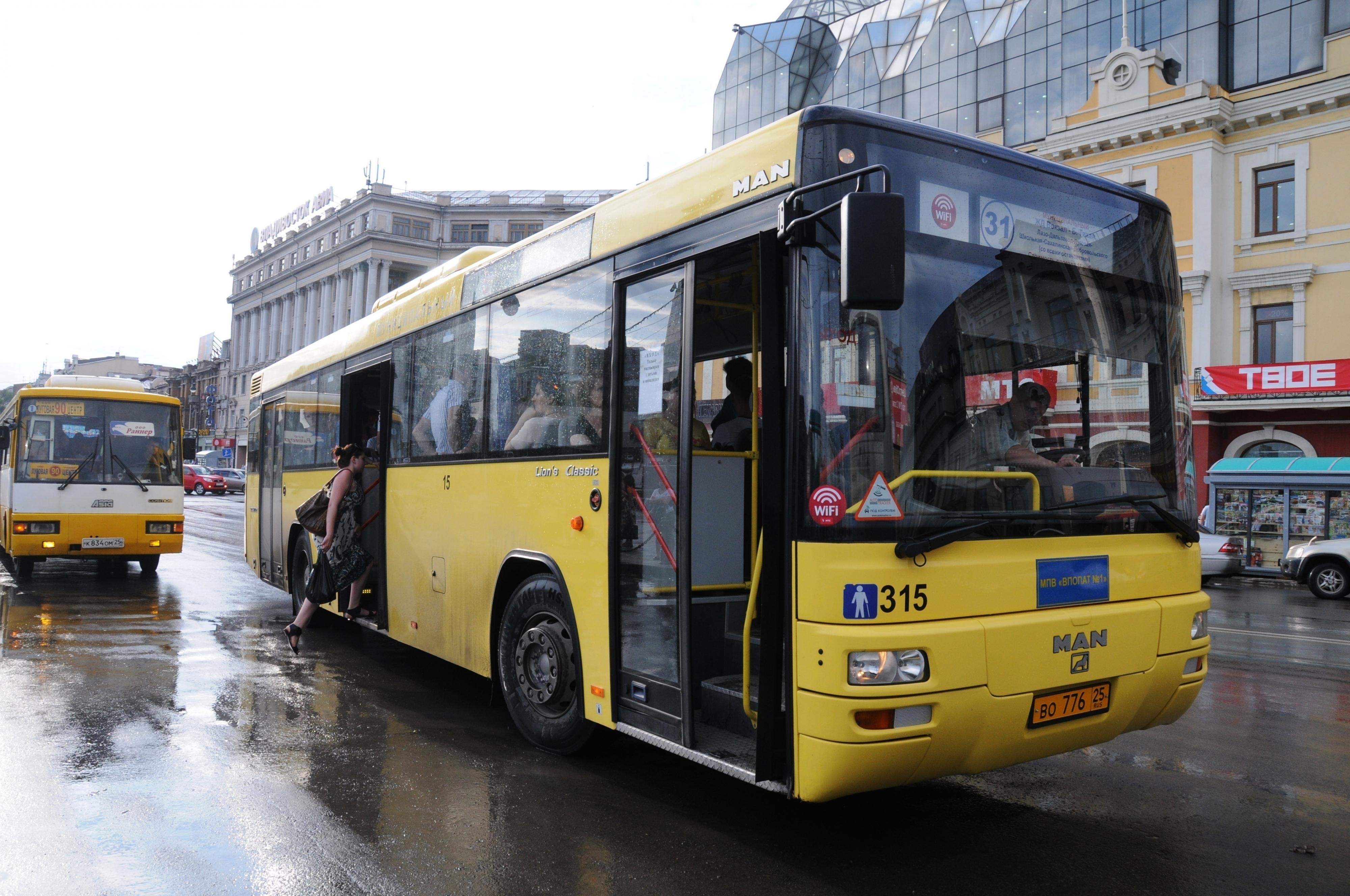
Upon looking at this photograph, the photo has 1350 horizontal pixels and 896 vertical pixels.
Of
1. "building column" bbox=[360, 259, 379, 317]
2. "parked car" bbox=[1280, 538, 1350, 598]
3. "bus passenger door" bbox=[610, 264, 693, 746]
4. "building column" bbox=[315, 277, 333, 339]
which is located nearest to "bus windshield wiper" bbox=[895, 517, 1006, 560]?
"bus passenger door" bbox=[610, 264, 693, 746]

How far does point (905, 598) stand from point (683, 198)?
228 cm

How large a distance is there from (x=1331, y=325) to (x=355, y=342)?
2654 centimetres

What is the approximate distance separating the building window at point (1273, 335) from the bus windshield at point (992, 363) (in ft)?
86.5

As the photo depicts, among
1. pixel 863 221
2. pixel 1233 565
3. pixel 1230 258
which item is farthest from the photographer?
Result: pixel 1230 258

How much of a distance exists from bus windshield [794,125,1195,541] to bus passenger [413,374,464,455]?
12.4ft

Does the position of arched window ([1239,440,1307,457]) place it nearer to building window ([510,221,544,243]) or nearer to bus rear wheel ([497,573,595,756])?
bus rear wheel ([497,573,595,756])

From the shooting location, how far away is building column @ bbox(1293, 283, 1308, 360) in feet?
88.8

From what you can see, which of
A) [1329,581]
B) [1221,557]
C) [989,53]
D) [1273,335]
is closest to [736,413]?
[1329,581]

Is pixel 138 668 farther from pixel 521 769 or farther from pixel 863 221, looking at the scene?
pixel 863 221

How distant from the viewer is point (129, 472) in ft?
48.2

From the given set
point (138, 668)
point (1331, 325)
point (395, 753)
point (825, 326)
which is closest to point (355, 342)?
point (138, 668)

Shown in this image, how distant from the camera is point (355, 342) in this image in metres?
9.52

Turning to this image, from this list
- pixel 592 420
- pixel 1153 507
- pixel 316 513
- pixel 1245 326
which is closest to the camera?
pixel 1153 507

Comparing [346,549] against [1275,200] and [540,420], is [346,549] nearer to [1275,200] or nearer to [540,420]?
[540,420]
